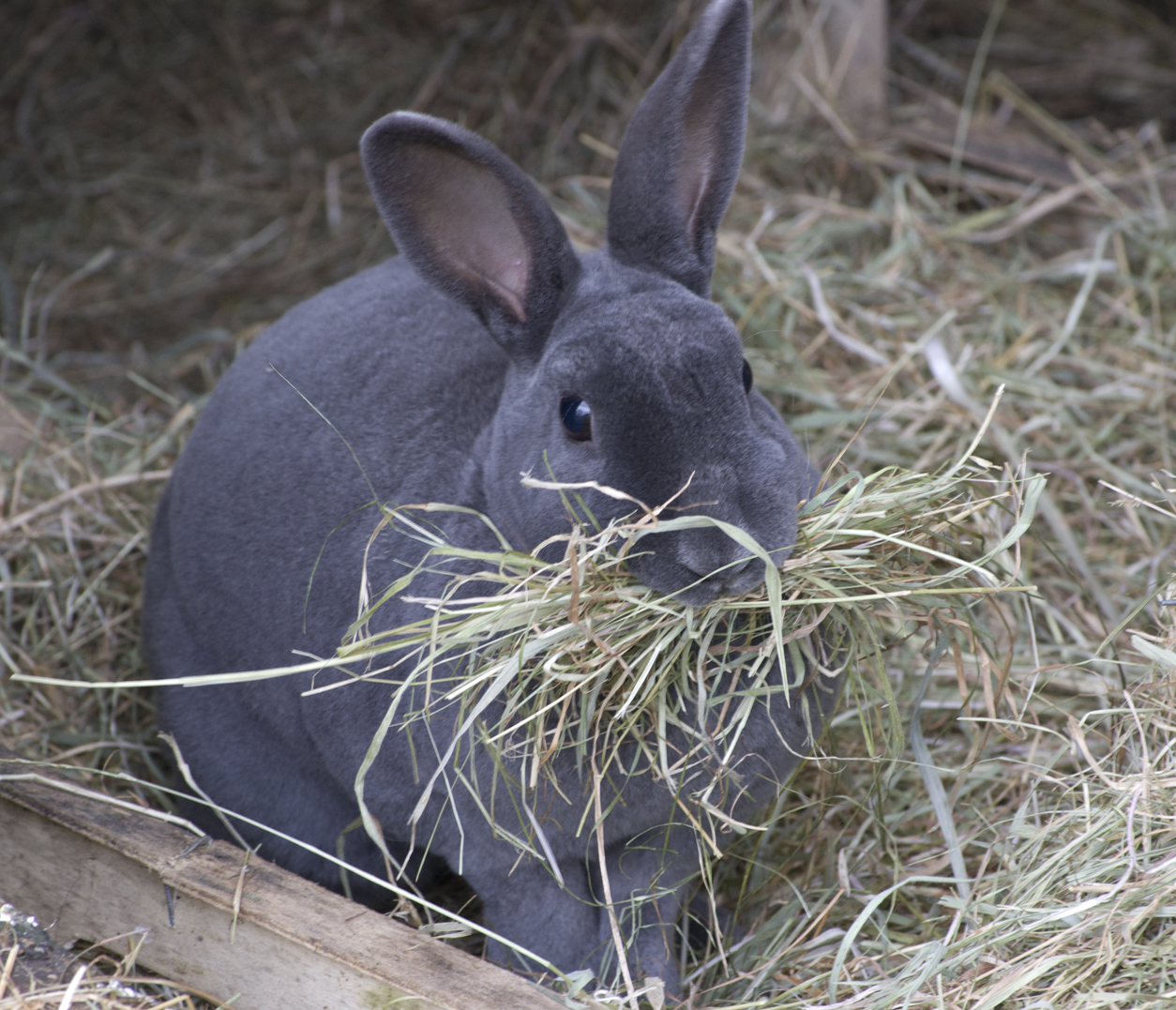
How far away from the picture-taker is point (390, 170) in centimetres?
228

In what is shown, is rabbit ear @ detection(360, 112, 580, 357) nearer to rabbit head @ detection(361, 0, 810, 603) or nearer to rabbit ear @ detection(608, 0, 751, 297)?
rabbit head @ detection(361, 0, 810, 603)

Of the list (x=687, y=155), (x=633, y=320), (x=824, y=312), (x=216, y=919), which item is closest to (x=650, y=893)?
(x=216, y=919)

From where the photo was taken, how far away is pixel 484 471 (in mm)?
2496

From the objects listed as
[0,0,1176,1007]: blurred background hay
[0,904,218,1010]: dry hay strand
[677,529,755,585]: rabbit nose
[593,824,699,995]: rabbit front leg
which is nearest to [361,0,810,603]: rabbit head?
[677,529,755,585]: rabbit nose

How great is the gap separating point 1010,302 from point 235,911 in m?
3.17

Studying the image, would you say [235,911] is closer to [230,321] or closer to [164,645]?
[164,645]

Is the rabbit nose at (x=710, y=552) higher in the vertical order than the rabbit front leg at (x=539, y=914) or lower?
higher

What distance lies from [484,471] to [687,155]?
75 centimetres

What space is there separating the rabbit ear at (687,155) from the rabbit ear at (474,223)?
0.53ft

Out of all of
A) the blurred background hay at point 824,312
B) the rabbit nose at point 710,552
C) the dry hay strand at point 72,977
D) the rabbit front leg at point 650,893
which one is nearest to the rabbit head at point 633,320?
the rabbit nose at point 710,552

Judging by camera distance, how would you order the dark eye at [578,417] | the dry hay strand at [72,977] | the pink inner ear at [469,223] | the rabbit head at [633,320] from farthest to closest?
the pink inner ear at [469,223], the dark eye at [578,417], the rabbit head at [633,320], the dry hay strand at [72,977]

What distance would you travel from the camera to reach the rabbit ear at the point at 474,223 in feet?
7.41

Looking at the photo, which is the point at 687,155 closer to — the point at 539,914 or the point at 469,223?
the point at 469,223

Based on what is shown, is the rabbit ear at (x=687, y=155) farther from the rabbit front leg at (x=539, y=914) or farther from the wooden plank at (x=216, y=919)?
the wooden plank at (x=216, y=919)
